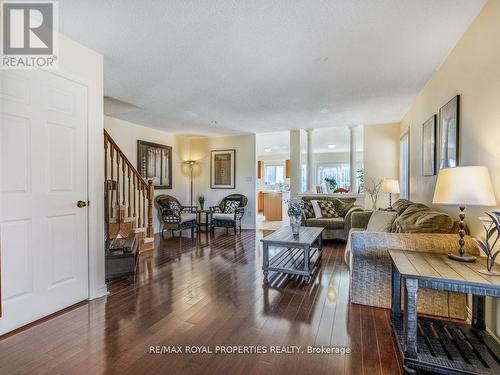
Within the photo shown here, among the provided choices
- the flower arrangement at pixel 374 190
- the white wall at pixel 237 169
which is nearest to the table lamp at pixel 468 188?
the flower arrangement at pixel 374 190

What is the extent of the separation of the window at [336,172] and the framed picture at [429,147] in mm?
7182

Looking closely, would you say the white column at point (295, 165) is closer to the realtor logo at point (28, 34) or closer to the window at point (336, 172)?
the window at point (336, 172)

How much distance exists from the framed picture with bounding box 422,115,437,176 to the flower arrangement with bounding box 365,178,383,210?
2281 mm

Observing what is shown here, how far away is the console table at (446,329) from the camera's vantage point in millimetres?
1482

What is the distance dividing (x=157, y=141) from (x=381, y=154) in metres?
5.17

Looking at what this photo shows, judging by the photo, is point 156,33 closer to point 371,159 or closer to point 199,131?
point 199,131

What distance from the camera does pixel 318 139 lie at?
8227 millimetres

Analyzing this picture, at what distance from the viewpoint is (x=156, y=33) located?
2357mm

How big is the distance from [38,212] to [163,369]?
1644mm

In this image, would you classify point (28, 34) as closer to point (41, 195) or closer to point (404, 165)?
point (41, 195)

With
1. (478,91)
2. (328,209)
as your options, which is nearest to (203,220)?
(328,209)

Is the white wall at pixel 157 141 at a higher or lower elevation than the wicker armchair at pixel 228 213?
higher

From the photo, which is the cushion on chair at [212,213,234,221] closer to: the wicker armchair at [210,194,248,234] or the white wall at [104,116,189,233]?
the wicker armchair at [210,194,248,234]

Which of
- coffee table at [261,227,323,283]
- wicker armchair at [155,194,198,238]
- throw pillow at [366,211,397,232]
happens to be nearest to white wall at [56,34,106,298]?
coffee table at [261,227,323,283]
